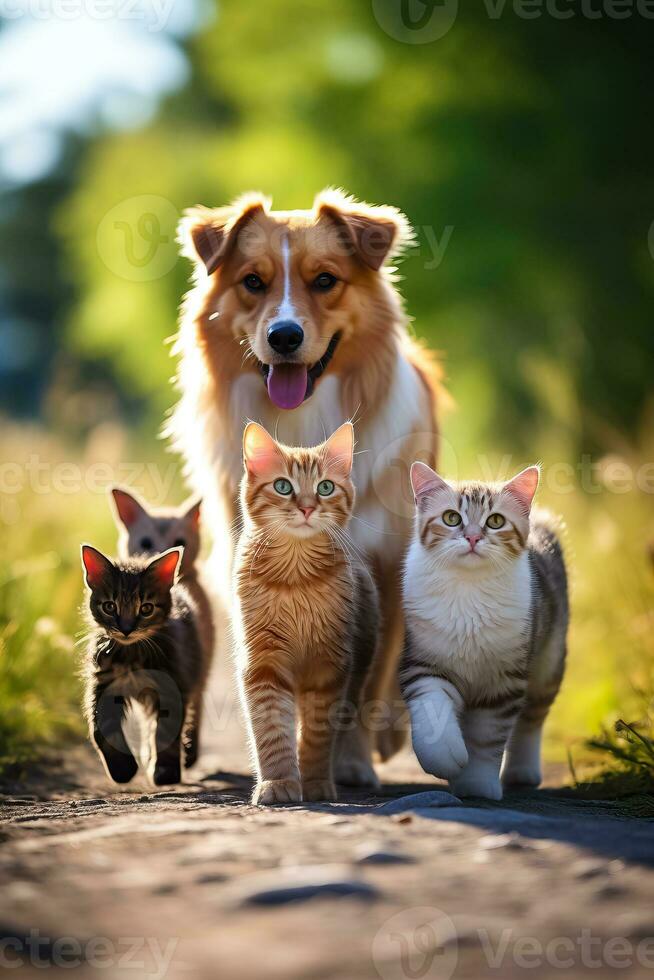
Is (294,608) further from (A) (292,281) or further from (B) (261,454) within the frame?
(A) (292,281)

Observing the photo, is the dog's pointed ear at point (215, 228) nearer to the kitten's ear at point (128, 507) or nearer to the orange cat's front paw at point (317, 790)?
the kitten's ear at point (128, 507)

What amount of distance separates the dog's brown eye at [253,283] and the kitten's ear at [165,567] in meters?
1.24

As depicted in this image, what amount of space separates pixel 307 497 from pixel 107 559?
36.6 inches

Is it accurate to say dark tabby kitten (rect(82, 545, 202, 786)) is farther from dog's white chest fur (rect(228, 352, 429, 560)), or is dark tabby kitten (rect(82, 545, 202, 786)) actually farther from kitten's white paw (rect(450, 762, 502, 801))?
kitten's white paw (rect(450, 762, 502, 801))

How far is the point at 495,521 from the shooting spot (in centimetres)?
407

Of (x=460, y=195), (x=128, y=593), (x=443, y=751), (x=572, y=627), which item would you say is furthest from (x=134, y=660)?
(x=460, y=195)

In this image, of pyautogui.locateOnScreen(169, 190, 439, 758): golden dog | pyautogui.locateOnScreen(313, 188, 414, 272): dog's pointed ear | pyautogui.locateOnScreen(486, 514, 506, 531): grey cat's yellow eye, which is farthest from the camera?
pyautogui.locateOnScreen(313, 188, 414, 272): dog's pointed ear

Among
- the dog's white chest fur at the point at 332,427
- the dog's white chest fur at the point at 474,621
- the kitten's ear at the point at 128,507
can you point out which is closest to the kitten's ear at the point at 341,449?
the dog's white chest fur at the point at 474,621

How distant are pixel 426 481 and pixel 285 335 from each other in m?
0.92

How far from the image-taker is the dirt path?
7.15 feet

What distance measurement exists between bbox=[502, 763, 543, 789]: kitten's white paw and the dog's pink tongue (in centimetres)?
176

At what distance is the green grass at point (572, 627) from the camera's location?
5.30 meters

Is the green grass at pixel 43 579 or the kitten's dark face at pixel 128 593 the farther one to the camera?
the green grass at pixel 43 579

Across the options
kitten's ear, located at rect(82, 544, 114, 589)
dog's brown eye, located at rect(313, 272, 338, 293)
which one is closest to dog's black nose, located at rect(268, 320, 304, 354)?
dog's brown eye, located at rect(313, 272, 338, 293)
